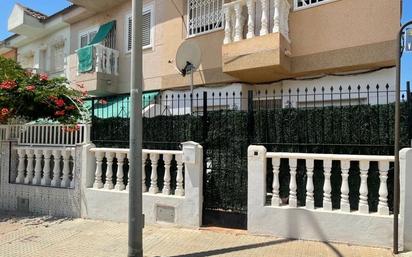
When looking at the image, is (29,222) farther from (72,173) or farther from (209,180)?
(209,180)

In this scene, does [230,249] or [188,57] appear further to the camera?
[188,57]

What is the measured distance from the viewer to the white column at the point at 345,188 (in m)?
5.71

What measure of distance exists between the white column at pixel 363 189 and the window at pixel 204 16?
712 cm

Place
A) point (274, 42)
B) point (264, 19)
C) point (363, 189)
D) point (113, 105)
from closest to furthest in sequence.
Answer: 1. point (363, 189)
2. point (274, 42)
3. point (264, 19)
4. point (113, 105)

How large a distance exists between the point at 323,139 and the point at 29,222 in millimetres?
6669

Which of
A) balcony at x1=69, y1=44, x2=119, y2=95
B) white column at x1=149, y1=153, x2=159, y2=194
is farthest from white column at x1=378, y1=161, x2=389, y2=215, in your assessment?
balcony at x1=69, y1=44, x2=119, y2=95

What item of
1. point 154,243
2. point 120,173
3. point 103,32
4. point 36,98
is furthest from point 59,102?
point 103,32

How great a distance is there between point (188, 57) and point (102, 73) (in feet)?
17.1

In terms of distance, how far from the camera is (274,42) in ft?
30.1

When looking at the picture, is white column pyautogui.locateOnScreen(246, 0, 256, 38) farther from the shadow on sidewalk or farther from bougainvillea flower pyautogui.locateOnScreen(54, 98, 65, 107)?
the shadow on sidewalk

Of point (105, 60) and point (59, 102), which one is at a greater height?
point (105, 60)

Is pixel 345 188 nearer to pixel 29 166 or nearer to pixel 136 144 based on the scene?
pixel 136 144

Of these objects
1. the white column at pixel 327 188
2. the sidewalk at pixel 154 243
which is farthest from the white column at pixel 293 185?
the sidewalk at pixel 154 243

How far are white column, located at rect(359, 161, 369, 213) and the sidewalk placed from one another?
0.64m
